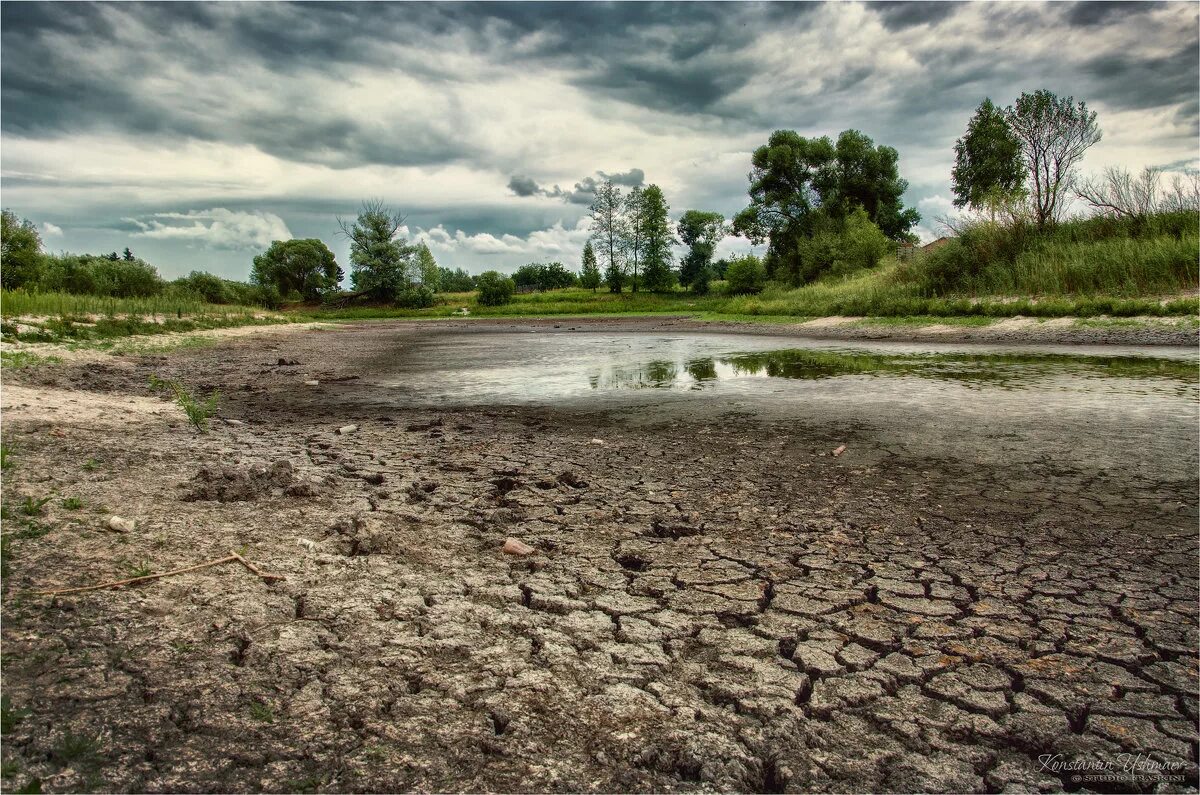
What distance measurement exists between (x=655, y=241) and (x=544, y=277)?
110 feet

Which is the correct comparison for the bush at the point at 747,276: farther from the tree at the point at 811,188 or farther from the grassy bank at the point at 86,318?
the grassy bank at the point at 86,318

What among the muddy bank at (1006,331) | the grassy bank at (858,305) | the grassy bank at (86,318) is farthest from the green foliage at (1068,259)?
the grassy bank at (86,318)

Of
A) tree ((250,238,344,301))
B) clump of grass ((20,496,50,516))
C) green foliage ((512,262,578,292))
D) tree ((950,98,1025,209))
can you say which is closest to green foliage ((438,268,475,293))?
green foliage ((512,262,578,292))

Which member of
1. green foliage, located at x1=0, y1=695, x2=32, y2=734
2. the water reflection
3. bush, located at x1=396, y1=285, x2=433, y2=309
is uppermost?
bush, located at x1=396, y1=285, x2=433, y2=309

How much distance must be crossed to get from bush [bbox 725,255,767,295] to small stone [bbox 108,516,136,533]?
197 ft

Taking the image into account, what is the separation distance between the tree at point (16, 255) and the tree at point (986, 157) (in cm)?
5329

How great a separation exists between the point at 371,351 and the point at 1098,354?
18929 millimetres

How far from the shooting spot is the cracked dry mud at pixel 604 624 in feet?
6.47

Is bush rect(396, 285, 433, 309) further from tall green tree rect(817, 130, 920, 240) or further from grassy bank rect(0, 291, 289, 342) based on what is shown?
tall green tree rect(817, 130, 920, 240)

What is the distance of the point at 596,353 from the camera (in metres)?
18.7

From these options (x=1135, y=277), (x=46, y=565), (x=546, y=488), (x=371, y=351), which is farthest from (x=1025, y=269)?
(x=46, y=565)

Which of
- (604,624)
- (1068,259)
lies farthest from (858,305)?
(604,624)

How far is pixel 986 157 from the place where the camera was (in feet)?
157

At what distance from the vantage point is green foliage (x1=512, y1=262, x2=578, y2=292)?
90.8 m
